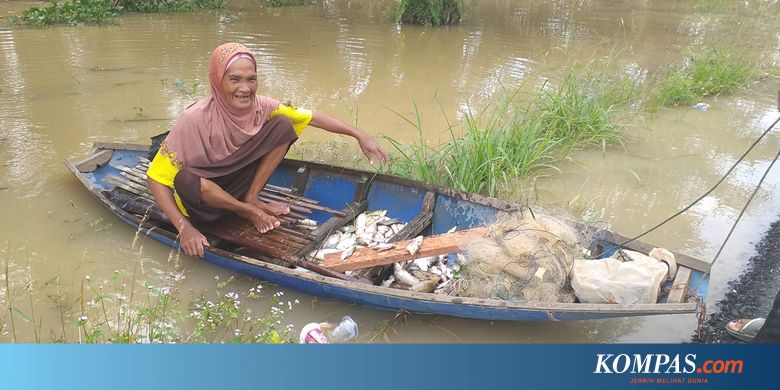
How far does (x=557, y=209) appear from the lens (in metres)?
4.27

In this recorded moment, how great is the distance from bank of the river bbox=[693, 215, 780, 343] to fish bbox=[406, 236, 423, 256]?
1.58 metres

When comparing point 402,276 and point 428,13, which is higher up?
point 428,13

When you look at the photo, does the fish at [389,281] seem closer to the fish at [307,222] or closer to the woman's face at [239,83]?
the fish at [307,222]

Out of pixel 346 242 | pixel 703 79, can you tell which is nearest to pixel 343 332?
pixel 346 242

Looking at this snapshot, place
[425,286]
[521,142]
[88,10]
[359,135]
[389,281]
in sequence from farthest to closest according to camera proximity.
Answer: [88,10] < [521,142] < [359,135] < [389,281] < [425,286]

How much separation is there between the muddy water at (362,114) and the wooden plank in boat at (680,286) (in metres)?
0.55

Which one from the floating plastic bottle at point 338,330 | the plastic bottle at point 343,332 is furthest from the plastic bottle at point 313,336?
the plastic bottle at point 343,332

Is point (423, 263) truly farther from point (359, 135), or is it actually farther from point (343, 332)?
point (359, 135)

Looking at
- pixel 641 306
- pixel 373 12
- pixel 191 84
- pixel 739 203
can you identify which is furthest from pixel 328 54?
pixel 641 306

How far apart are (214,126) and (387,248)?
128 cm

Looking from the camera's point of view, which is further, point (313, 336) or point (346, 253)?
point (346, 253)

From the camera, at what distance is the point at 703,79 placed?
6828mm

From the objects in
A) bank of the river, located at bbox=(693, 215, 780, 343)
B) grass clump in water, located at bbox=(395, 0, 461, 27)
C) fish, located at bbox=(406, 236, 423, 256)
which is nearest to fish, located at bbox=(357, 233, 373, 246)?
fish, located at bbox=(406, 236, 423, 256)

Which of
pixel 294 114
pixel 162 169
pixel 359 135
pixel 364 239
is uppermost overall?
pixel 294 114
